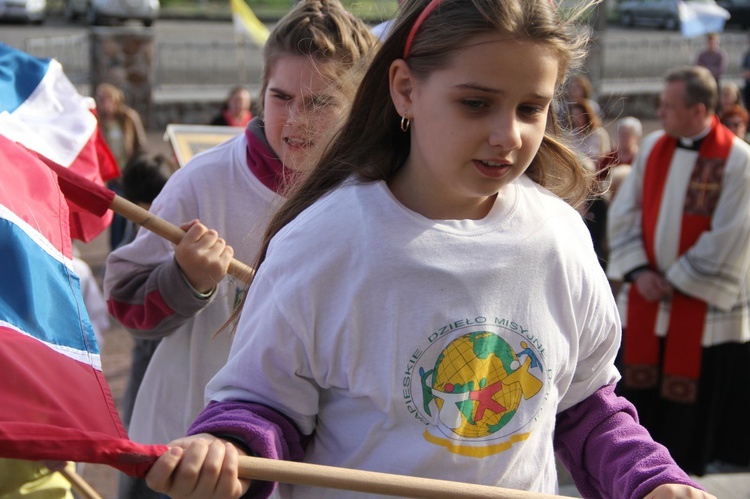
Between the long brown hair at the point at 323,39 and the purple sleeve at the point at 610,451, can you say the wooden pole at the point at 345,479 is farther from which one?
the long brown hair at the point at 323,39

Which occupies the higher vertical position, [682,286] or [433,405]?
[433,405]

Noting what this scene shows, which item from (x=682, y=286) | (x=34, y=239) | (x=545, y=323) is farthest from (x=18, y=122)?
(x=682, y=286)

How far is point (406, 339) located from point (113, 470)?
386 cm

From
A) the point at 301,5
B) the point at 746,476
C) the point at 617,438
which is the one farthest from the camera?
the point at 746,476

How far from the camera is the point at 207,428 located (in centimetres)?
192

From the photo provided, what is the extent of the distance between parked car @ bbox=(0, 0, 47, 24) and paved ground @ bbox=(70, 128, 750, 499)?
1449cm

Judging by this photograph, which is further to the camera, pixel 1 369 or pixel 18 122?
pixel 18 122

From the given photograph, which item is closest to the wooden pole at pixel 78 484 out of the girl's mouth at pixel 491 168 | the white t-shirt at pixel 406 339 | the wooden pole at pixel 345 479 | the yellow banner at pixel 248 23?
the white t-shirt at pixel 406 339

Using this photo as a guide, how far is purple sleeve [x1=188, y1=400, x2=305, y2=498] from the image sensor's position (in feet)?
6.25

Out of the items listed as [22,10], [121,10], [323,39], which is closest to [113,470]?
[323,39]

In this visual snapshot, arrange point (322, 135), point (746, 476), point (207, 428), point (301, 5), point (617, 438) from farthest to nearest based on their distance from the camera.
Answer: point (746, 476), point (301, 5), point (322, 135), point (617, 438), point (207, 428)

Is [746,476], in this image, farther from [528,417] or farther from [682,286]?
[528,417]

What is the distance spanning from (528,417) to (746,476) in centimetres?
374

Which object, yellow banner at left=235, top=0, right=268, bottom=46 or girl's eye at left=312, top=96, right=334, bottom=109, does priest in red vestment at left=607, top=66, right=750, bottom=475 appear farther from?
yellow banner at left=235, top=0, right=268, bottom=46
